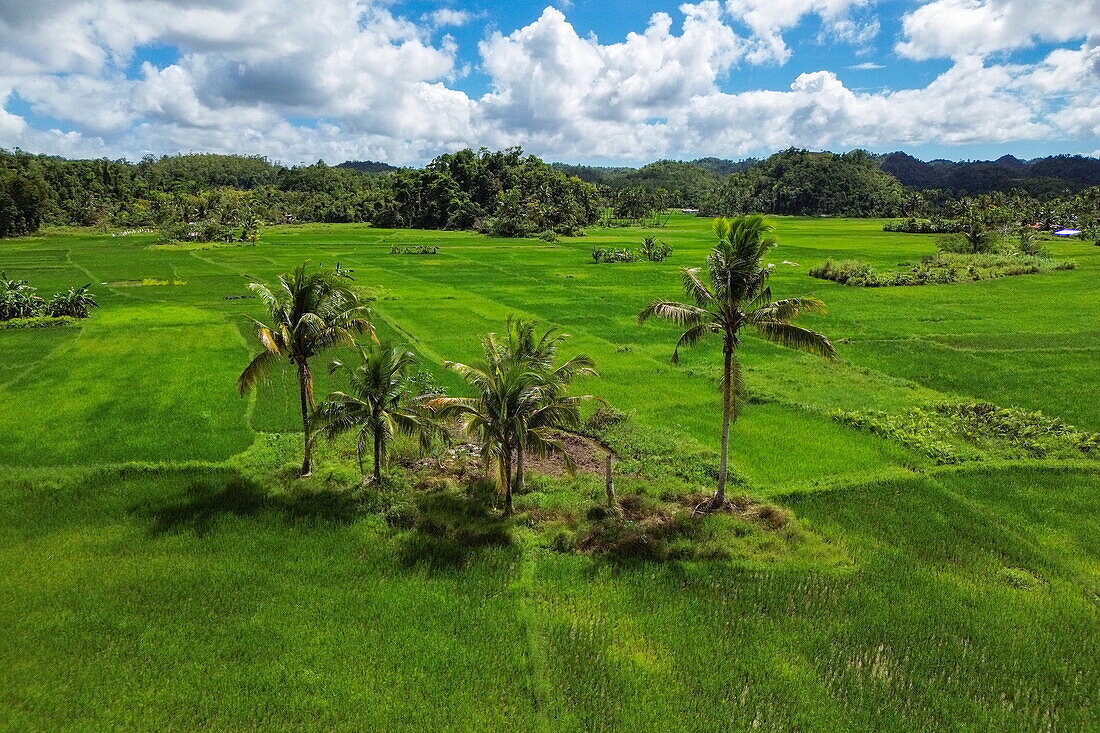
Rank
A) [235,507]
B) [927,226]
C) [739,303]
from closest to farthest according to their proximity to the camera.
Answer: [739,303] → [235,507] → [927,226]

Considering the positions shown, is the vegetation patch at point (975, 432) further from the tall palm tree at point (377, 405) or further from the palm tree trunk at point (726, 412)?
the tall palm tree at point (377, 405)

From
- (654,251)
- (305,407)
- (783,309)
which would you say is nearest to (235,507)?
(305,407)

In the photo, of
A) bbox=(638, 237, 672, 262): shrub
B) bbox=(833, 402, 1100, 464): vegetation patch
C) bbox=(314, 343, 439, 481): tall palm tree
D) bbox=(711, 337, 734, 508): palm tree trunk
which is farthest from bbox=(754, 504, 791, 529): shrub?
bbox=(638, 237, 672, 262): shrub

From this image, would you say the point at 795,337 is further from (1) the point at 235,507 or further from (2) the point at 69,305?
(2) the point at 69,305

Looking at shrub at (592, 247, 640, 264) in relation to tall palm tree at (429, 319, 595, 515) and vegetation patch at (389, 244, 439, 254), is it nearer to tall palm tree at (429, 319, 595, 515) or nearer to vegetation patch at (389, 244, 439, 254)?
vegetation patch at (389, 244, 439, 254)

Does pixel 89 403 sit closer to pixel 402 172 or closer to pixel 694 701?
pixel 694 701

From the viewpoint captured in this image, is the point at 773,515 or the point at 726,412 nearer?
the point at 773,515
